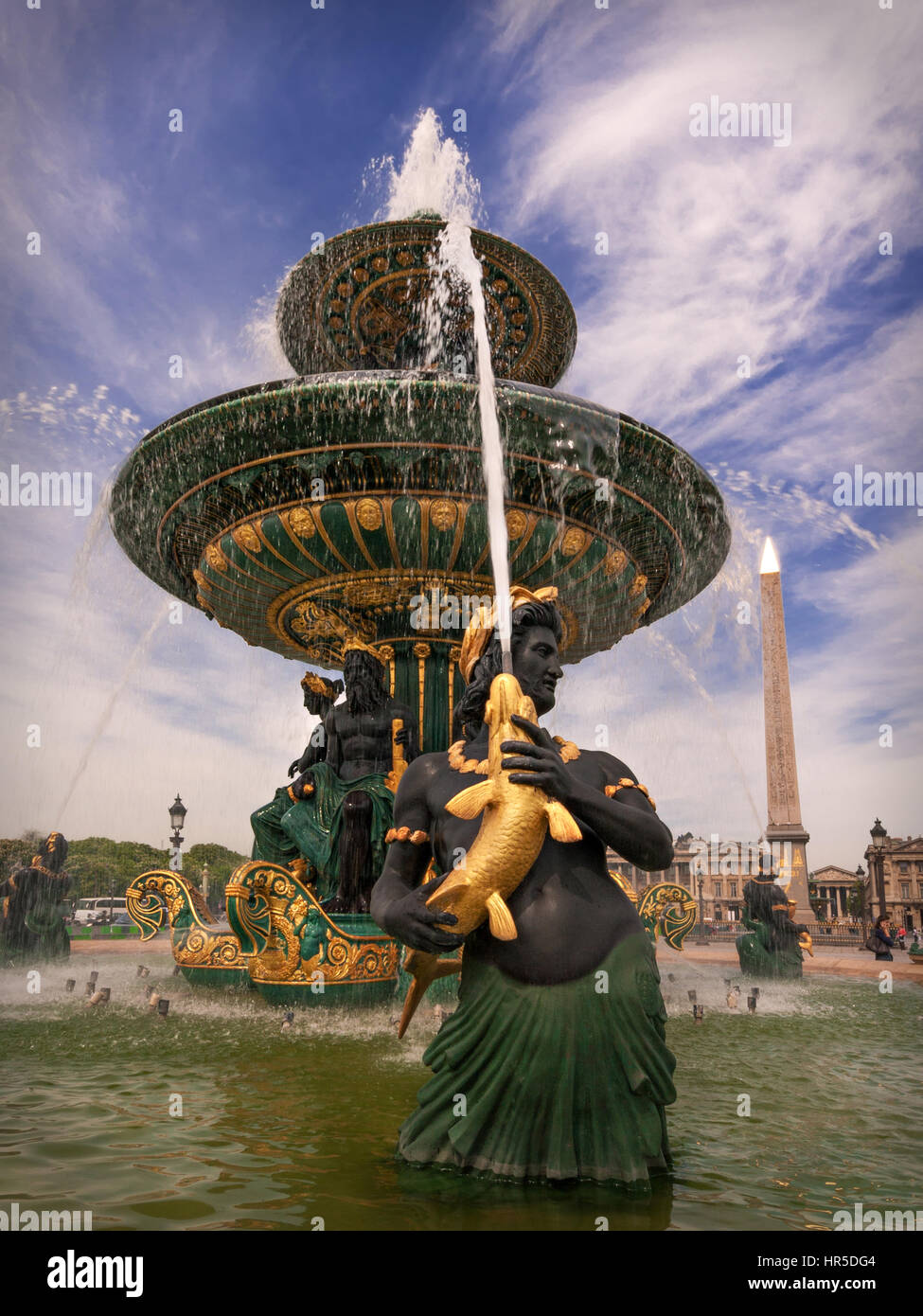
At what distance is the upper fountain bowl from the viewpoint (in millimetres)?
9156

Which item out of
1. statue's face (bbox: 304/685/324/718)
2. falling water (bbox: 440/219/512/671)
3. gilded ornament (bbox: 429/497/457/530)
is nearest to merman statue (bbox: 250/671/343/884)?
statue's face (bbox: 304/685/324/718)

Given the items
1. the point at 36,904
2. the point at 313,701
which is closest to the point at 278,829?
the point at 313,701

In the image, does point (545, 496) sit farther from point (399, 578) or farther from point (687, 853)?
point (687, 853)

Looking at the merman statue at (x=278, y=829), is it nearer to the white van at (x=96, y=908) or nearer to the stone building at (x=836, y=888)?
the white van at (x=96, y=908)

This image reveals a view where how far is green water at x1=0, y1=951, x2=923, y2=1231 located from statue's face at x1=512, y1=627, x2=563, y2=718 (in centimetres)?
143

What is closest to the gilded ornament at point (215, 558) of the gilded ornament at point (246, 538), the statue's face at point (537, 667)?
the gilded ornament at point (246, 538)

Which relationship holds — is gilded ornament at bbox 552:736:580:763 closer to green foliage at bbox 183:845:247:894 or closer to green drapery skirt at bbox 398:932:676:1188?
green drapery skirt at bbox 398:932:676:1188

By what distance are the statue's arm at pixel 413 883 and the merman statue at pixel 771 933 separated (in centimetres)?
855

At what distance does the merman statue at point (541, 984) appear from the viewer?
2500 mm

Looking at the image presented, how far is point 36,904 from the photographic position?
1032 centimetres

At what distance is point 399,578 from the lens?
7914 millimetres

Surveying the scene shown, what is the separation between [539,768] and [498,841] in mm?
235
